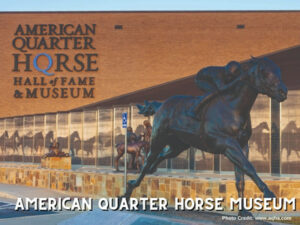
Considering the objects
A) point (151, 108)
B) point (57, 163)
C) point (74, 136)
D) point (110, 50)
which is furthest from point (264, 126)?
→ point (110, 50)

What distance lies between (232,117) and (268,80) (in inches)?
32.1

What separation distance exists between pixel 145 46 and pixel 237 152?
4529 centimetres

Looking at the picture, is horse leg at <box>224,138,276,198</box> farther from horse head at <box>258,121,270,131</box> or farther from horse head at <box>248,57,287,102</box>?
horse head at <box>258,121,270,131</box>

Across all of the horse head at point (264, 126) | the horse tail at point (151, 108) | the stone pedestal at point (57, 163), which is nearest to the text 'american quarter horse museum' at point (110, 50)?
the stone pedestal at point (57, 163)

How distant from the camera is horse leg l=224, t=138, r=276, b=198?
28.9ft

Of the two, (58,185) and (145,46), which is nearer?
(58,185)

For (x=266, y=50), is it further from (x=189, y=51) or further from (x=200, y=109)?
→ (x=200, y=109)

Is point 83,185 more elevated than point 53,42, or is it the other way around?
point 53,42

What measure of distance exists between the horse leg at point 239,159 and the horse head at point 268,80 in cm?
92

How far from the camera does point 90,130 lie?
3622 centimetres

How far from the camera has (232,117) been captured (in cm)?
935

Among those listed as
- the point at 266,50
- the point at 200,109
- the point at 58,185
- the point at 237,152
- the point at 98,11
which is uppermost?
the point at 98,11

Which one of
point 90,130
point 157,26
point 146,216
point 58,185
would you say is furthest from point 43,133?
point 146,216

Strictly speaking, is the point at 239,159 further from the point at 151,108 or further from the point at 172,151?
the point at 151,108
